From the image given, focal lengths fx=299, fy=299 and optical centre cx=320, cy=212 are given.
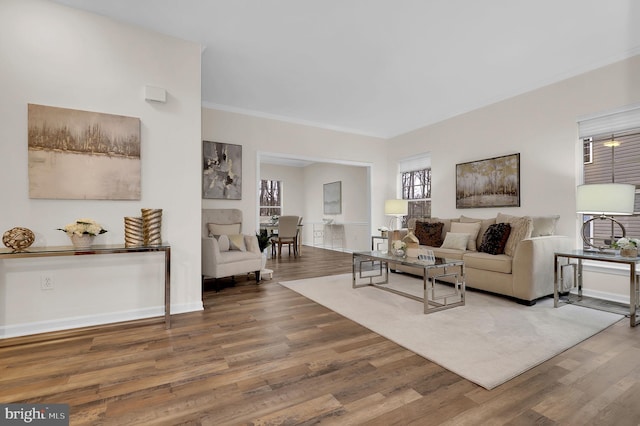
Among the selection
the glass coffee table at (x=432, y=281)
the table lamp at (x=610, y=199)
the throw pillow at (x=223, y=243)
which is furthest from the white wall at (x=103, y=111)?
the table lamp at (x=610, y=199)

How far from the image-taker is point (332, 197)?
29.1ft

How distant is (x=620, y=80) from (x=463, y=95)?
5.80 feet

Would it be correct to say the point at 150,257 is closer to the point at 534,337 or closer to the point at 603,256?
the point at 534,337

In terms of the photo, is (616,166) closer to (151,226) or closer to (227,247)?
(227,247)

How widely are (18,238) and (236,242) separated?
93.8 inches

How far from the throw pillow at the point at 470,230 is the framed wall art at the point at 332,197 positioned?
421 cm

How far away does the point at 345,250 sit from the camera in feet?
27.1

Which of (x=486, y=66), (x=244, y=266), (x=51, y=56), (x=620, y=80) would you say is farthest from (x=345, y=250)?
(x=51, y=56)

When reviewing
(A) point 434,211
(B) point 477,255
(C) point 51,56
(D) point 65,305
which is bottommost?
(D) point 65,305

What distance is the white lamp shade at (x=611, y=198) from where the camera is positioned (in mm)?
2889

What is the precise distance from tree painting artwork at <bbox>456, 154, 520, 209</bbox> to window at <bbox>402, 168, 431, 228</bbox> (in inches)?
33.1

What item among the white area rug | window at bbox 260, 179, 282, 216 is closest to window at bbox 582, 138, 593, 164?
the white area rug

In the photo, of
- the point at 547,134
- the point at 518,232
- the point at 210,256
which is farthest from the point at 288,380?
the point at 547,134

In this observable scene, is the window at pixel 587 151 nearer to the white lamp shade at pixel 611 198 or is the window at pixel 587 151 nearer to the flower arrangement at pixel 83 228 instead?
the white lamp shade at pixel 611 198
